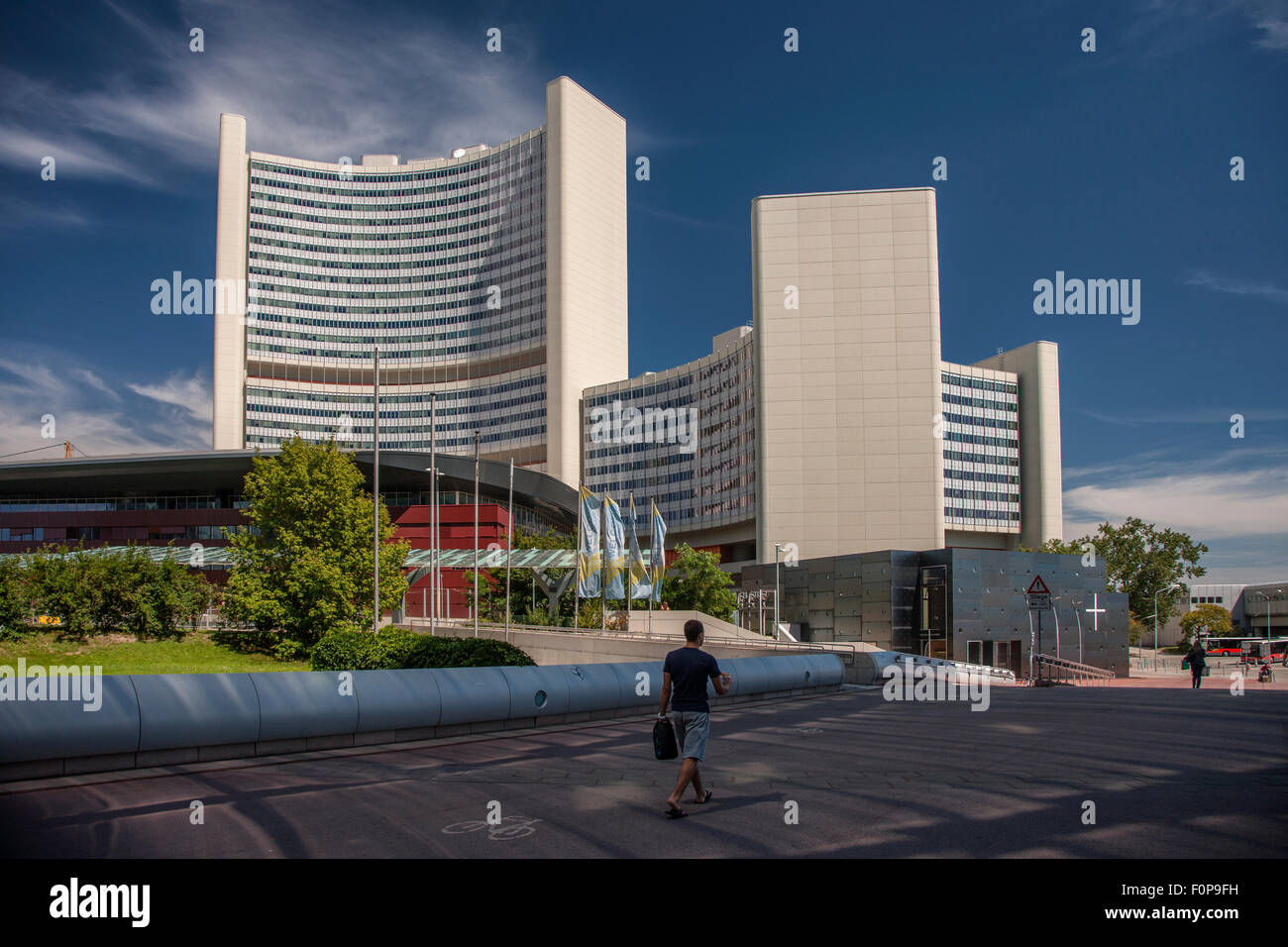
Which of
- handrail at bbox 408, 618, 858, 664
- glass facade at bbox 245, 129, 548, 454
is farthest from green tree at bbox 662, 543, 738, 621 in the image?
glass facade at bbox 245, 129, 548, 454

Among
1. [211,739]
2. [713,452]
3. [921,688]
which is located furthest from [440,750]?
[713,452]

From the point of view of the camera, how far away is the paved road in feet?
23.5

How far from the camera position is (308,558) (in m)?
45.0

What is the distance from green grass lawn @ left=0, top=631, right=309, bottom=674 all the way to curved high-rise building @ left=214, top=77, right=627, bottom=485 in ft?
317

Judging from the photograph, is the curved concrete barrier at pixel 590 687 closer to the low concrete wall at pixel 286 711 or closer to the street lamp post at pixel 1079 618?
the low concrete wall at pixel 286 711

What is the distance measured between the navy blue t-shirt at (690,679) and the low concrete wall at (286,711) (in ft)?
19.7

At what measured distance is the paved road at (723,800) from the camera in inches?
282

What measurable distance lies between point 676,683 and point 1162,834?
14.0 ft

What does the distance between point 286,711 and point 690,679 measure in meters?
6.25

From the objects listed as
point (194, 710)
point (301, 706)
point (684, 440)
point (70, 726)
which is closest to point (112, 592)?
point (301, 706)

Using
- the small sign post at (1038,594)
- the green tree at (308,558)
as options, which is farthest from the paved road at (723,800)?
the green tree at (308,558)

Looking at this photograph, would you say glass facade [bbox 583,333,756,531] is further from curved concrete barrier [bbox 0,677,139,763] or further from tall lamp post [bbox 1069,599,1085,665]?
curved concrete barrier [bbox 0,677,139,763]
